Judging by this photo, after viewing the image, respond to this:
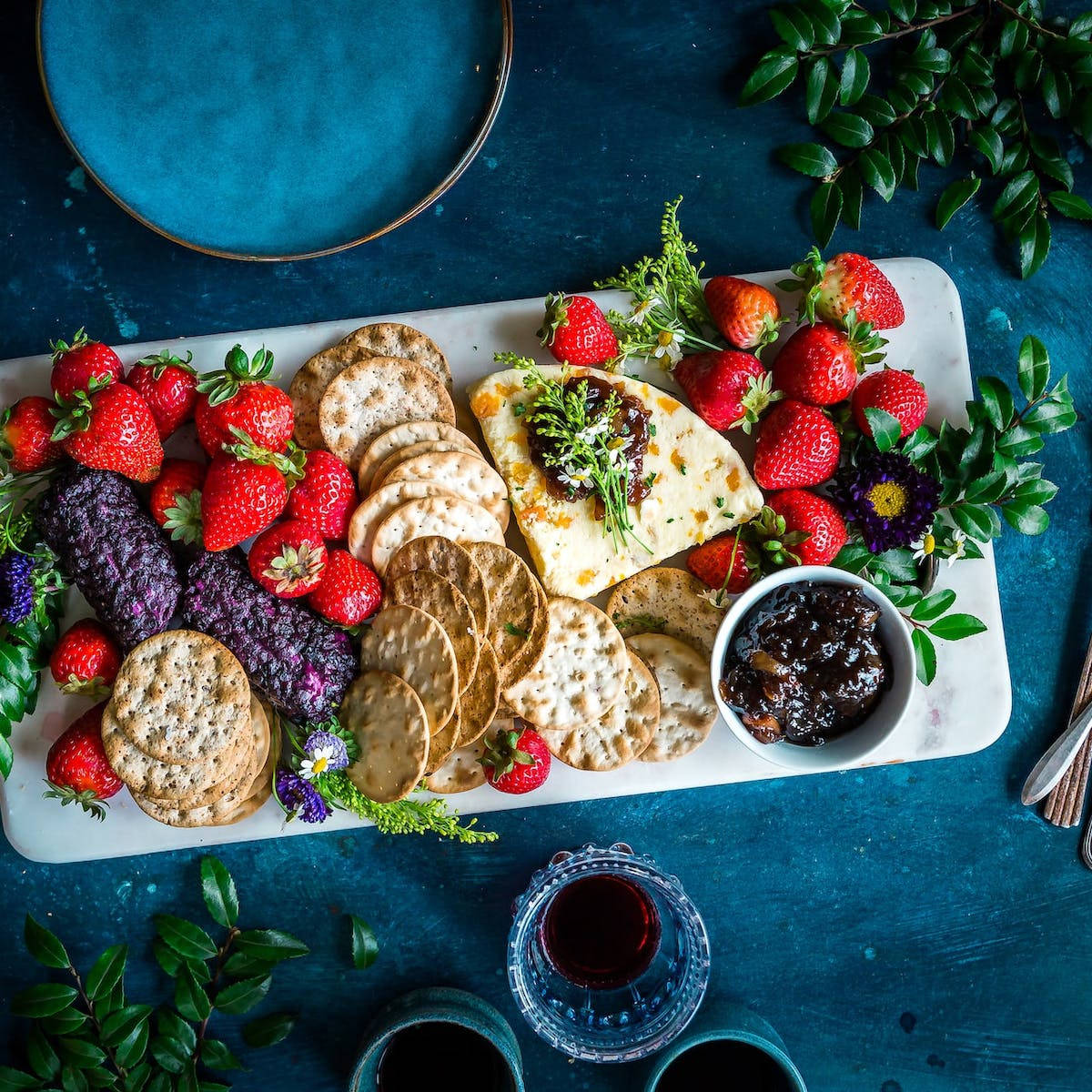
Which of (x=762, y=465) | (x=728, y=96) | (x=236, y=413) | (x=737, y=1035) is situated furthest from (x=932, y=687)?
(x=236, y=413)

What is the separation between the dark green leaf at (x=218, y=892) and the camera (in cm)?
173

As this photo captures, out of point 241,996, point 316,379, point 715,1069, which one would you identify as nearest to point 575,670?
point 316,379

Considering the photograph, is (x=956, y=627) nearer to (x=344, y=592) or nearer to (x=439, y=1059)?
(x=344, y=592)

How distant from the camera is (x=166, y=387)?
156 cm

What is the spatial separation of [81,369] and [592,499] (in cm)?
90

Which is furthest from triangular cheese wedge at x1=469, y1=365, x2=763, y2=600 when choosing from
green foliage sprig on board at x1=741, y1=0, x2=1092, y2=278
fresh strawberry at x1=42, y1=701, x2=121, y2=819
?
fresh strawberry at x1=42, y1=701, x2=121, y2=819

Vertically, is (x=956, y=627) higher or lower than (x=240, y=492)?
lower

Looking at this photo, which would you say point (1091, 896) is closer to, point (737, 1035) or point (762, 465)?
point (737, 1035)

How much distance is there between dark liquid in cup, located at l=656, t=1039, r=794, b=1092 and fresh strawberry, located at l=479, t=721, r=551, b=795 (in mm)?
600

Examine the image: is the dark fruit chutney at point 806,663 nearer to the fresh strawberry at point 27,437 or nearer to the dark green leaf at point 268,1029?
the dark green leaf at point 268,1029

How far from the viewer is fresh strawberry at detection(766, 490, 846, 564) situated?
5.13 feet

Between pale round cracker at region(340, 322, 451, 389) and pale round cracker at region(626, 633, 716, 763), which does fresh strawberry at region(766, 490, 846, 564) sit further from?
pale round cracker at region(340, 322, 451, 389)

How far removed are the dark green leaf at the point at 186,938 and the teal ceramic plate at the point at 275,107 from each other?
1.26m

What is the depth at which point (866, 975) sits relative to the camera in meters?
1.82
